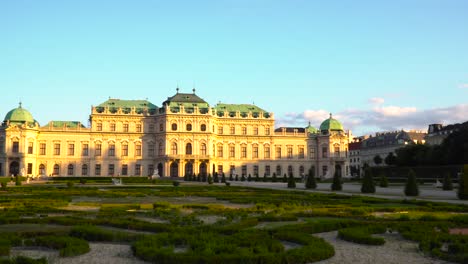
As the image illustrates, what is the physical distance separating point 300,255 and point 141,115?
2729 inches

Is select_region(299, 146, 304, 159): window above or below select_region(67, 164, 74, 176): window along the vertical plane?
above

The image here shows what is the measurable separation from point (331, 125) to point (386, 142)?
42.5 meters

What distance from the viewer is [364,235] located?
9.35 m

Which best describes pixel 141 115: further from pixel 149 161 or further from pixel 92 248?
pixel 92 248

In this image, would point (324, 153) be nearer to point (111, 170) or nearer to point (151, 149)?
point (151, 149)

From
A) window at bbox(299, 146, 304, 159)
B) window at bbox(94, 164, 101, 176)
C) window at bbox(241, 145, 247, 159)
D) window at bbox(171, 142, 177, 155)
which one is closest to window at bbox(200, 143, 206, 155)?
window at bbox(171, 142, 177, 155)

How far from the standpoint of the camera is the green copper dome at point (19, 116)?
70.1 meters

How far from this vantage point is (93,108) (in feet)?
239

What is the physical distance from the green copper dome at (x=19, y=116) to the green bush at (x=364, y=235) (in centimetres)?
6967

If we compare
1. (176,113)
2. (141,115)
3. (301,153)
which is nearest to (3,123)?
(141,115)

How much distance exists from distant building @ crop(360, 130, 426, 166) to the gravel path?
104731 mm

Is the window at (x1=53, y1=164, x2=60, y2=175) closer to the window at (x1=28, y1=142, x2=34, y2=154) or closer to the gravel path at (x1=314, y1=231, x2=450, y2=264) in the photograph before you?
the window at (x1=28, y1=142, x2=34, y2=154)

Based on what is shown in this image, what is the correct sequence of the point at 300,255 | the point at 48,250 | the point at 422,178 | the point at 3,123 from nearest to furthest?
the point at 300,255
the point at 48,250
the point at 422,178
the point at 3,123

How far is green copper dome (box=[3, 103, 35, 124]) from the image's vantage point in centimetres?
7006
